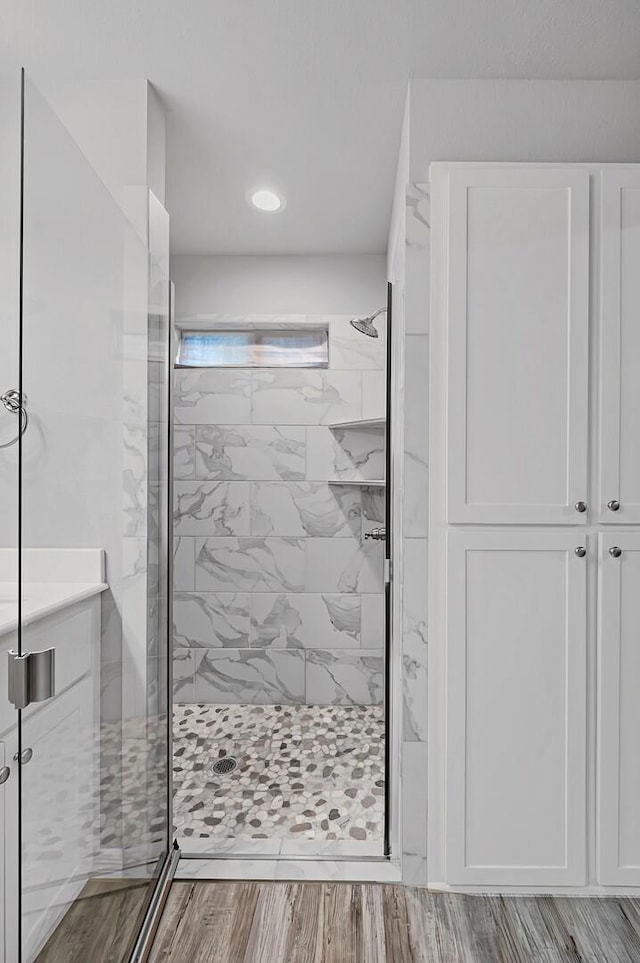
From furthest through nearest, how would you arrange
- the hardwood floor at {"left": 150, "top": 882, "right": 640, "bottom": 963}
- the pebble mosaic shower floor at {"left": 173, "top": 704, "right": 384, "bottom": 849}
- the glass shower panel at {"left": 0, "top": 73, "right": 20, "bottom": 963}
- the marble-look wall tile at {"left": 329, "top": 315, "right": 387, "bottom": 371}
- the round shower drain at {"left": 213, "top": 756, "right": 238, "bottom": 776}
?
the marble-look wall tile at {"left": 329, "top": 315, "right": 387, "bottom": 371} → the round shower drain at {"left": 213, "top": 756, "right": 238, "bottom": 776} → the pebble mosaic shower floor at {"left": 173, "top": 704, "right": 384, "bottom": 849} → the hardwood floor at {"left": 150, "top": 882, "right": 640, "bottom": 963} → the glass shower panel at {"left": 0, "top": 73, "right": 20, "bottom": 963}

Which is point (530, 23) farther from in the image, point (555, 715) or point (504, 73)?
point (555, 715)

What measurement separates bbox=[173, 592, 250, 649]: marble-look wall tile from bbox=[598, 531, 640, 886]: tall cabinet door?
2.15m

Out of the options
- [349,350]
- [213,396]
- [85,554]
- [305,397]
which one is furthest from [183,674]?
[85,554]

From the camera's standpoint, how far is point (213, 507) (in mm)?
3762

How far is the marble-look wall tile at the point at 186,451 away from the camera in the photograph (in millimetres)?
3758

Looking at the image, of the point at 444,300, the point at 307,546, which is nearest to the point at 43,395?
the point at 444,300

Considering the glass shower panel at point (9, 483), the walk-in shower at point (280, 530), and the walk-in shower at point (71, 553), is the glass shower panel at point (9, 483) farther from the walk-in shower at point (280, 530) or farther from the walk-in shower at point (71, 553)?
the walk-in shower at point (280, 530)

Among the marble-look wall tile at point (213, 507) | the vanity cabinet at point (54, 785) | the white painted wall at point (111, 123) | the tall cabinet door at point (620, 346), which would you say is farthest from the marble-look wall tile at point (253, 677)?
the white painted wall at point (111, 123)

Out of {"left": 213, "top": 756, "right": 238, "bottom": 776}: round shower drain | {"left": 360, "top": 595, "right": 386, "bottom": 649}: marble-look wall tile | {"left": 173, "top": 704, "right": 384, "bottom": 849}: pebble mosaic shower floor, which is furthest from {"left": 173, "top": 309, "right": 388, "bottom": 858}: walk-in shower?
{"left": 213, "top": 756, "right": 238, "bottom": 776}: round shower drain

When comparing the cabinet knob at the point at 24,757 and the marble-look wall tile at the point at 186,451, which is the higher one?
the marble-look wall tile at the point at 186,451

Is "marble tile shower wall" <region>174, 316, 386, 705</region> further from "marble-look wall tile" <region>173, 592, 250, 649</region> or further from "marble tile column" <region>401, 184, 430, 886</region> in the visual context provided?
"marble tile column" <region>401, 184, 430, 886</region>

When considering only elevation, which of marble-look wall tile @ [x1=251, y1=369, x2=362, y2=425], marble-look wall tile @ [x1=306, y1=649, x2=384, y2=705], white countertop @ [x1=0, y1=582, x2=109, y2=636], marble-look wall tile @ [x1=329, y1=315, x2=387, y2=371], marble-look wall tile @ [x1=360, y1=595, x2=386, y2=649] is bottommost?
marble-look wall tile @ [x1=306, y1=649, x2=384, y2=705]

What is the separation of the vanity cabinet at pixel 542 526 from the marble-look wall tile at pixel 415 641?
9 cm

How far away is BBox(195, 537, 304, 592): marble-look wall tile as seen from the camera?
375 cm
